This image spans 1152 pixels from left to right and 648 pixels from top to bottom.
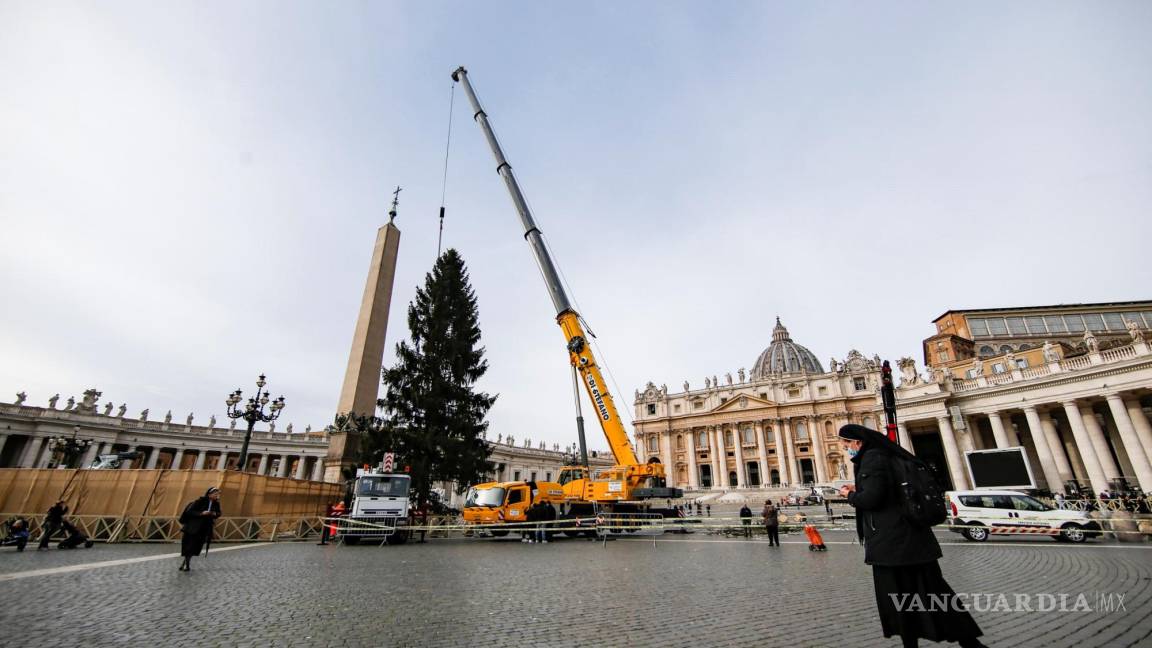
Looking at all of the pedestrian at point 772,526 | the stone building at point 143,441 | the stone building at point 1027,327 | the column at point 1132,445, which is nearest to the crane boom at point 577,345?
the pedestrian at point 772,526

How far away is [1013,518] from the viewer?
46.4 feet

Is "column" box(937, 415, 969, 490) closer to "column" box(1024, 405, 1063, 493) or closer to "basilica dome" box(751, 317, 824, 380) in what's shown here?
"column" box(1024, 405, 1063, 493)

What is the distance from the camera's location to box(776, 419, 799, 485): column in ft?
220

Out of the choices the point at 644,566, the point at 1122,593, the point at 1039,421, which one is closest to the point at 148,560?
the point at 644,566

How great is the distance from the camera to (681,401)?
7938cm

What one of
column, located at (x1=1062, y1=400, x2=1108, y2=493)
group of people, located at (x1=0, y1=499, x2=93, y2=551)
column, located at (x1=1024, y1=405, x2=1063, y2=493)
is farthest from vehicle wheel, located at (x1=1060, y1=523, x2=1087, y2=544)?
group of people, located at (x1=0, y1=499, x2=93, y2=551)

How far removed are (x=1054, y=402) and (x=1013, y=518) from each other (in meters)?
20.7

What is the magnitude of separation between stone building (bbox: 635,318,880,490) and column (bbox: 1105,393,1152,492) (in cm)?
4059

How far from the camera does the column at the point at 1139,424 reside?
25.1 metres

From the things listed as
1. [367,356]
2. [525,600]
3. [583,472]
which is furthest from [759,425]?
[525,600]

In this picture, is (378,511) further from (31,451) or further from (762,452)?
(762,452)

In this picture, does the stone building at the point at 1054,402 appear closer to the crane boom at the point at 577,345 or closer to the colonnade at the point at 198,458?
the crane boom at the point at 577,345

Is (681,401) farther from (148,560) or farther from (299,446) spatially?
(148,560)

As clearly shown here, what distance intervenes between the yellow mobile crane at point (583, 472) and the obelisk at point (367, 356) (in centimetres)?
654
